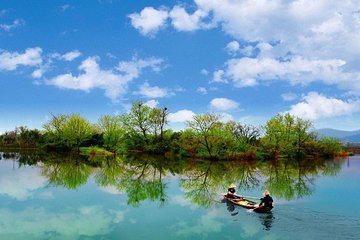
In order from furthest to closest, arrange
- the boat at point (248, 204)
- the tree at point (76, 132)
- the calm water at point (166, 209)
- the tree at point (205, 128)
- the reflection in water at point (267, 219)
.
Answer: the tree at point (76, 132)
the tree at point (205, 128)
the boat at point (248, 204)
the reflection in water at point (267, 219)
the calm water at point (166, 209)

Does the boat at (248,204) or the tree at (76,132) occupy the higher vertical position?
the tree at (76,132)

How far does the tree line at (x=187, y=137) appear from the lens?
5488 centimetres

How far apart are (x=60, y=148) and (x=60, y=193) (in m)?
56.5

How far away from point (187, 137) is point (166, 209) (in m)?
38.7

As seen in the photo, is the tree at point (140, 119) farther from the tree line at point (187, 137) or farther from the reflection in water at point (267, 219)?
the reflection in water at point (267, 219)

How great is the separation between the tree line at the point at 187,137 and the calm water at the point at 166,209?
21.5 metres

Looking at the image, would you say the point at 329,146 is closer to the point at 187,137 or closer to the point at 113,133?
the point at 187,137

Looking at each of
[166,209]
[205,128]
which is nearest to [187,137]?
[205,128]

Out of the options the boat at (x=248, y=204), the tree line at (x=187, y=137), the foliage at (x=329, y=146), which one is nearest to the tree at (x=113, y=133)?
the tree line at (x=187, y=137)

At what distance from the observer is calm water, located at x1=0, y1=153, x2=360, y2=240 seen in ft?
50.4

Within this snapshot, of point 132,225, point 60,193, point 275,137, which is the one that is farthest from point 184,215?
point 275,137

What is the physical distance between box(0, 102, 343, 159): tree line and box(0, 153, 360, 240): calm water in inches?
848

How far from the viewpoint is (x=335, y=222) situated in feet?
56.4

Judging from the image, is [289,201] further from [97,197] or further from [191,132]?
[191,132]
